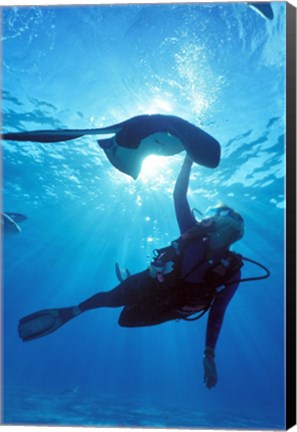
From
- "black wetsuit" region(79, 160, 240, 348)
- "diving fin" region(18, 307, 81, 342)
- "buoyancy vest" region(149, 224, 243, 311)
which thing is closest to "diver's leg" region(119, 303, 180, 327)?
"black wetsuit" region(79, 160, 240, 348)

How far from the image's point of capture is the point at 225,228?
507 centimetres

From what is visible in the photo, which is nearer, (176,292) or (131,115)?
(176,292)

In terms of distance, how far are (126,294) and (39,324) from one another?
1476 millimetres

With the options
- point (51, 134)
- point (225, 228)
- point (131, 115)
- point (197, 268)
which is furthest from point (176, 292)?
point (131, 115)

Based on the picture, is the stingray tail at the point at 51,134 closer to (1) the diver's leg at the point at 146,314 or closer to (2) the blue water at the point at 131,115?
(1) the diver's leg at the point at 146,314

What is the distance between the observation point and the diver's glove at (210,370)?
5047 mm

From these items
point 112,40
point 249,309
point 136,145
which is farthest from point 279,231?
point 249,309

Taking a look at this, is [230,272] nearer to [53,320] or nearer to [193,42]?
[53,320]

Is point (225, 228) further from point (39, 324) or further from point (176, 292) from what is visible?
point (39, 324)

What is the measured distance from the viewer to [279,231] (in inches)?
750

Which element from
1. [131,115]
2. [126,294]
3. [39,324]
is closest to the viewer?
[39,324]

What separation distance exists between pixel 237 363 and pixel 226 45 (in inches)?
2846

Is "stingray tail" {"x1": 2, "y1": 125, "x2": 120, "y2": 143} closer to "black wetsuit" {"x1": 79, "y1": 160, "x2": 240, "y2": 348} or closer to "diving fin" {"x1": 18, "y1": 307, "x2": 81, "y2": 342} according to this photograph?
"black wetsuit" {"x1": 79, "y1": 160, "x2": 240, "y2": 348}

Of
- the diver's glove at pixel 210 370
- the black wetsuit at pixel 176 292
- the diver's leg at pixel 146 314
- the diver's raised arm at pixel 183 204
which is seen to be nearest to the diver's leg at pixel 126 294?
the black wetsuit at pixel 176 292
